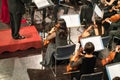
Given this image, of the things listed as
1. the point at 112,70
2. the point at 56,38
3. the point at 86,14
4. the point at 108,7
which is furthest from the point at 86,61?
the point at 108,7

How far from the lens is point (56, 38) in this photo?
6.46m

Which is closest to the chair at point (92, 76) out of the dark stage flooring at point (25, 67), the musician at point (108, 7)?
the dark stage flooring at point (25, 67)

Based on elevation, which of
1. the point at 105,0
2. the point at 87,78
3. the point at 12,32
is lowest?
the point at 87,78

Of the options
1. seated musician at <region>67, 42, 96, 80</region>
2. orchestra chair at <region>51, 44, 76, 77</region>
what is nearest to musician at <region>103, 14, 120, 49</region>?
orchestra chair at <region>51, 44, 76, 77</region>

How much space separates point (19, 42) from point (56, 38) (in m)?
1.69

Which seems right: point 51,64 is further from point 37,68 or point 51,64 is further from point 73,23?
point 73,23

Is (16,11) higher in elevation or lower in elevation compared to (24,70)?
higher

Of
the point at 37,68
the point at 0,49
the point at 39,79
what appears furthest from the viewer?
the point at 0,49

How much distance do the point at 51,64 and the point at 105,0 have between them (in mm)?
3867

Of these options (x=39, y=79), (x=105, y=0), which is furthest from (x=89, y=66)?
(x=105, y=0)

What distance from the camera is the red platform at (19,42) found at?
765 centimetres

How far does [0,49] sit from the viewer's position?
7578 mm

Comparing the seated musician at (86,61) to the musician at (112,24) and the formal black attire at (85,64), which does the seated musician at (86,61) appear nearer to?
Answer: the formal black attire at (85,64)

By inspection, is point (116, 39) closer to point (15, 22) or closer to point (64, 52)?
point (64, 52)
